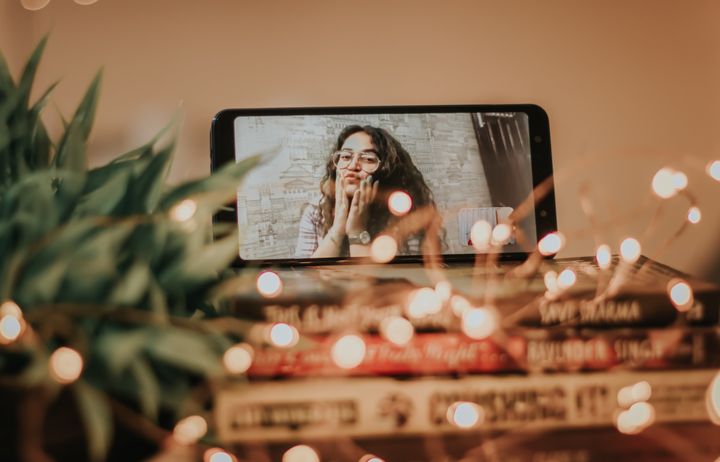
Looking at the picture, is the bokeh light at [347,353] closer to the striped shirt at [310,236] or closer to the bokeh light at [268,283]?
the bokeh light at [268,283]

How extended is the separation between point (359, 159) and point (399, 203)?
5cm

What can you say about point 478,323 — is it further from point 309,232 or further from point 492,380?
point 309,232

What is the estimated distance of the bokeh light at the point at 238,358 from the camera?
1.09 ft

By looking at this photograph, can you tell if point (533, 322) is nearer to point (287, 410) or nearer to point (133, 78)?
point (287, 410)

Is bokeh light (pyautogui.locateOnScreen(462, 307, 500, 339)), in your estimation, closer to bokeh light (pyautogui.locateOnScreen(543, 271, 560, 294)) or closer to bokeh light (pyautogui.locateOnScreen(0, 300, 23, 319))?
bokeh light (pyautogui.locateOnScreen(543, 271, 560, 294))

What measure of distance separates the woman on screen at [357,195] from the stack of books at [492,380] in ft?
0.51

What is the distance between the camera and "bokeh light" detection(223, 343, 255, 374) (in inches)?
13.0

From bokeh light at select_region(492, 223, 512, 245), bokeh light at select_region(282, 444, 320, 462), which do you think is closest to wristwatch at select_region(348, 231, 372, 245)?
bokeh light at select_region(492, 223, 512, 245)

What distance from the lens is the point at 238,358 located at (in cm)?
34

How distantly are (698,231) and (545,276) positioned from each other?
246 mm

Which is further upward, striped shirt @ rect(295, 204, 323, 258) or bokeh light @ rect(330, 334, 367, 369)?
striped shirt @ rect(295, 204, 323, 258)

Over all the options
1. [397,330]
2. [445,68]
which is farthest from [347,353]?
[445,68]

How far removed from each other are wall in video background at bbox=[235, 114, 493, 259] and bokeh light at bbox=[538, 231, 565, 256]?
0.18 ft

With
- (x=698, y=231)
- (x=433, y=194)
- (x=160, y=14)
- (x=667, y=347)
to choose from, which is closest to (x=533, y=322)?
(x=667, y=347)
